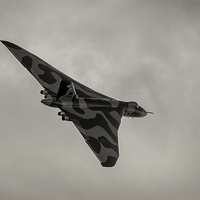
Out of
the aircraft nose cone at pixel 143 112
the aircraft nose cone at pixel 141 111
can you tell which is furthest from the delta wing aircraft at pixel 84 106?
the aircraft nose cone at pixel 143 112

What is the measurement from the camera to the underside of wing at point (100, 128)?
35.1 m

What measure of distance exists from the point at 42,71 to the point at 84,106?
7542 mm

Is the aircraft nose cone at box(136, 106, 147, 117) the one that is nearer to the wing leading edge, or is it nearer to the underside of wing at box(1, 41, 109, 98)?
the wing leading edge

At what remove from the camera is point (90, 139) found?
36250mm

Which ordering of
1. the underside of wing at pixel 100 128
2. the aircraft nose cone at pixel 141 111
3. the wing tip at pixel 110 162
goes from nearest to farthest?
the wing tip at pixel 110 162, the underside of wing at pixel 100 128, the aircraft nose cone at pixel 141 111

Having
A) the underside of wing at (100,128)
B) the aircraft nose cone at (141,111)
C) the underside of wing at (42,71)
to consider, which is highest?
the aircraft nose cone at (141,111)

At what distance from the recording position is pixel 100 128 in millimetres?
39688

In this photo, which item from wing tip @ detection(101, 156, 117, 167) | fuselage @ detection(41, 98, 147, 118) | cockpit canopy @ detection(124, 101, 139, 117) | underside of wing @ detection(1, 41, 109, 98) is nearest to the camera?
wing tip @ detection(101, 156, 117, 167)

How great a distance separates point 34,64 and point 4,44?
4767 mm

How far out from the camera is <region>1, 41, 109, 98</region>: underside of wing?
1597 inches

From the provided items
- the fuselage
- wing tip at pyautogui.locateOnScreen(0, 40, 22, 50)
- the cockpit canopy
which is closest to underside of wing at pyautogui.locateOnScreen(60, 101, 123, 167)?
the fuselage

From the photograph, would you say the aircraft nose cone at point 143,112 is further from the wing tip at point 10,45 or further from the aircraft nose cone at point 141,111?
the wing tip at point 10,45

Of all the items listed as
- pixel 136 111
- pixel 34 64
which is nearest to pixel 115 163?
pixel 136 111

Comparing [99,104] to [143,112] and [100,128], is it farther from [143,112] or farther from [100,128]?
[143,112]
